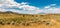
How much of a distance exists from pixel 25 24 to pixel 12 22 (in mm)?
354

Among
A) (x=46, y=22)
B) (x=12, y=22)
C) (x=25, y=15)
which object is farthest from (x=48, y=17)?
(x=12, y=22)

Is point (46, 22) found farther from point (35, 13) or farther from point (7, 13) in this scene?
point (7, 13)

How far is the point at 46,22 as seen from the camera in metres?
5.86

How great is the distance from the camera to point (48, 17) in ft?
19.3

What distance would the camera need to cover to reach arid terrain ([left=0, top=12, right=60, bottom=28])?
5.80 metres

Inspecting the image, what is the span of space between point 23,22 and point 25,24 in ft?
0.29

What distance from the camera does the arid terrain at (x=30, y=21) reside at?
229 inches

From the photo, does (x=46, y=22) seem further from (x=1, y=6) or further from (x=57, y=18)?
(x=1, y=6)

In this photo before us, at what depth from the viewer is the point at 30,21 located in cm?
584

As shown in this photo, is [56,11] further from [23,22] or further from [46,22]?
[23,22]

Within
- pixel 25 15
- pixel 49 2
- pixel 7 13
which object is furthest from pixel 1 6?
pixel 49 2

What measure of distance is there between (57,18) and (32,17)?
2.26 ft

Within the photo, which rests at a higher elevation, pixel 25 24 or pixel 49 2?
pixel 49 2

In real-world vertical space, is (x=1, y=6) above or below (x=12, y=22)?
above
